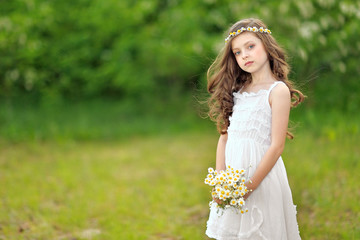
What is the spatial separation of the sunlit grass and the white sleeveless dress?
138cm

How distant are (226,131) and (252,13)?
583cm

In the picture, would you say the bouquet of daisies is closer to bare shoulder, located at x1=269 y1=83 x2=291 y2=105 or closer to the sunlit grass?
bare shoulder, located at x1=269 y1=83 x2=291 y2=105

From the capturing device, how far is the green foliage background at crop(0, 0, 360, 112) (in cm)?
755

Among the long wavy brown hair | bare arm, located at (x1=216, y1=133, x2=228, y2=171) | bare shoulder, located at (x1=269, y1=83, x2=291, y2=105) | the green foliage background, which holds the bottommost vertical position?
bare arm, located at (x1=216, y1=133, x2=228, y2=171)

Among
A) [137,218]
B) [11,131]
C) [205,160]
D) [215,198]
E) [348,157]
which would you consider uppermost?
[11,131]

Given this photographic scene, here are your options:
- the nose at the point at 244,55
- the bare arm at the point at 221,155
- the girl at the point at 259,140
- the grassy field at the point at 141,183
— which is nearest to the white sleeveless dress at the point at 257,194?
the girl at the point at 259,140

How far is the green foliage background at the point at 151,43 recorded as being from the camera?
7547mm

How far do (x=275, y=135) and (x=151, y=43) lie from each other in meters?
8.47

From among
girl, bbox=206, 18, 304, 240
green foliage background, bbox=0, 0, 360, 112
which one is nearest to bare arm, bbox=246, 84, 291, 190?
girl, bbox=206, 18, 304, 240

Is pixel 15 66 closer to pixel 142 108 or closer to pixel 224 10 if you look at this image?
pixel 142 108

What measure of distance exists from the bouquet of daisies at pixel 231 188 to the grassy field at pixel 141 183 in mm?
1631

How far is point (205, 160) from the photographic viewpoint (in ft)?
22.6

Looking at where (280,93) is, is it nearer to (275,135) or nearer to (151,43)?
(275,135)

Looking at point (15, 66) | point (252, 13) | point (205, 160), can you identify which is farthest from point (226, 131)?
point (15, 66)
